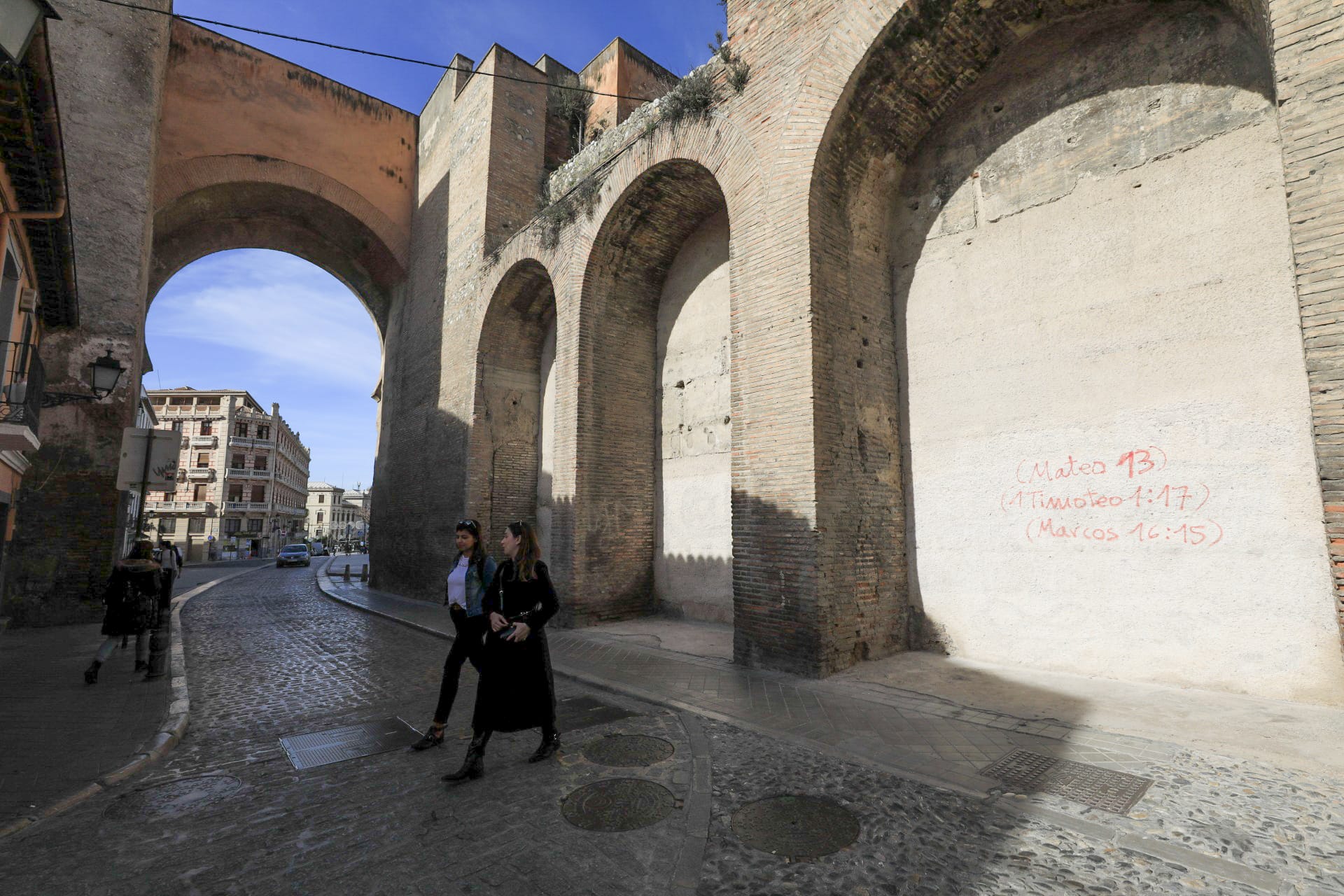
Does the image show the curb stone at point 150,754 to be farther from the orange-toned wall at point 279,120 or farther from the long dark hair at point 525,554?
the orange-toned wall at point 279,120

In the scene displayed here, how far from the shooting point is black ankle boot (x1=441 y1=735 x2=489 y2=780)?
3.73 metres

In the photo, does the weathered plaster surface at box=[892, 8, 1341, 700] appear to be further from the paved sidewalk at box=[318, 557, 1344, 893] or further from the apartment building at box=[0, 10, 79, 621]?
the apartment building at box=[0, 10, 79, 621]

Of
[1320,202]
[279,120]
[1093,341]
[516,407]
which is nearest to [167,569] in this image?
[516,407]

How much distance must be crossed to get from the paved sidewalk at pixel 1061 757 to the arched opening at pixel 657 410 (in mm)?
3131

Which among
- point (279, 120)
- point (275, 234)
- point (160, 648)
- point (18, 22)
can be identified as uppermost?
point (279, 120)

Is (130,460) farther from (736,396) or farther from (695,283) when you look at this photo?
(695,283)

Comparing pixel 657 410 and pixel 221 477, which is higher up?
pixel 221 477

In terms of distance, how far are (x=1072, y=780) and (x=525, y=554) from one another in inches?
134

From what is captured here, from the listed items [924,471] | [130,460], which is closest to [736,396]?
[924,471]

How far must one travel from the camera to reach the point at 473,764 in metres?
3.76

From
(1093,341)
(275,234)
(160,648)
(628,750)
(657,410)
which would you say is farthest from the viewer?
(275,234)

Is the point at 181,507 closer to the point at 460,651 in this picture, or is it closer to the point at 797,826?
the point at 460,651

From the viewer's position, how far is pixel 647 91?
1523cm

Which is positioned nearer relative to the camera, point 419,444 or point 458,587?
point 458,587
